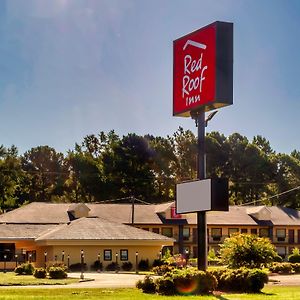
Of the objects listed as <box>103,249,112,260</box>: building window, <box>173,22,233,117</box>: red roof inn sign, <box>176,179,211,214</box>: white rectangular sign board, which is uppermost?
<box>173,22,233,117</box>: red roof inn sign

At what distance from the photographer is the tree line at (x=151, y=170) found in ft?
362

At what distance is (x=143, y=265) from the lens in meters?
61.3

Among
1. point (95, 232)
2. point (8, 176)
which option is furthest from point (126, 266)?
point (8, 176)

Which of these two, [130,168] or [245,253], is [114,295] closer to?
[245,253]

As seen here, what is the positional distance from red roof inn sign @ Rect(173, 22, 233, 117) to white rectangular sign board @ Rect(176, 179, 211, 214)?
3.71m

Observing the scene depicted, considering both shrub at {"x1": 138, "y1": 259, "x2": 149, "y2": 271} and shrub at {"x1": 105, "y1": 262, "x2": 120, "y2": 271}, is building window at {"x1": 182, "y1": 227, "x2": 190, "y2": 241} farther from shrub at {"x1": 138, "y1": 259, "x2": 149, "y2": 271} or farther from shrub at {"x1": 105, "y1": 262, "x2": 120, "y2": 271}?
shrub at {"x1": 105, "y1": 262, "x2": 120, "y2": 271}

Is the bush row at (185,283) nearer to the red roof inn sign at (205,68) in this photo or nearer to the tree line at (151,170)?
the red roof inn sign at (205,68)

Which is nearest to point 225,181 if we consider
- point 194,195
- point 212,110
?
point 194,195

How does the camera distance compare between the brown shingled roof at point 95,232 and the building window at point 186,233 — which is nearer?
the brown shingled roof at point 95,232

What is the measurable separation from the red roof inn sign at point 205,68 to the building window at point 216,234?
170 feet

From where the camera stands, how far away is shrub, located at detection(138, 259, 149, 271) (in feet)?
200

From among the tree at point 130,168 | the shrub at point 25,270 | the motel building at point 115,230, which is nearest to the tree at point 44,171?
the tree at point 130,168

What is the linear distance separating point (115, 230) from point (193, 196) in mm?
32877

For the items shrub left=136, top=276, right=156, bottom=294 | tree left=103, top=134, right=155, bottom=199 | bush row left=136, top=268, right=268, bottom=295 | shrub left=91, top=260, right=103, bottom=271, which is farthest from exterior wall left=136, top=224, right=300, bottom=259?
shrub left=136, top=276, right=156, bottom=294
